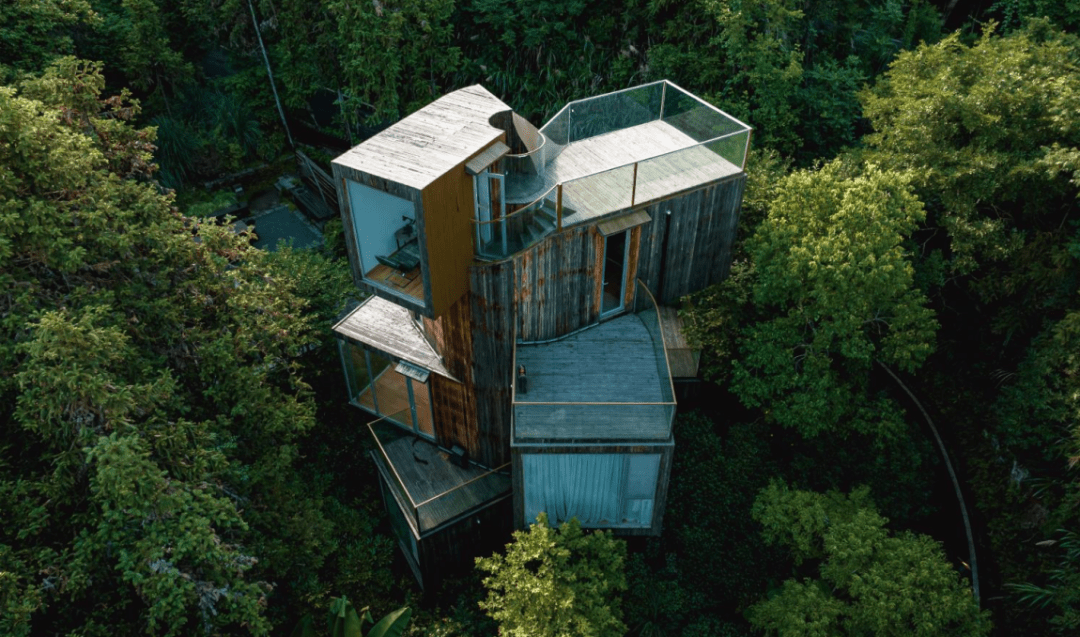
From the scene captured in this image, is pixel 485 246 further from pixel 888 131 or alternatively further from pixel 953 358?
pixel 953 358

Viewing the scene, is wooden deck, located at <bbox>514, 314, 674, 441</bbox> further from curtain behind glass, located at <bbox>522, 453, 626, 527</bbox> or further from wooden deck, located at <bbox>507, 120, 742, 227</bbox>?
wooden deck, located at <bbox>507, 120, 742, 227</bbox>

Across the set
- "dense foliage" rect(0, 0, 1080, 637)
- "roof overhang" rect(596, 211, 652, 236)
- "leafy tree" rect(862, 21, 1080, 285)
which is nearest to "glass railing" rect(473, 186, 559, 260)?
"roof overhang" rect(596, 211, 652, 236)

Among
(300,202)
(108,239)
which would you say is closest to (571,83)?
(300,202)

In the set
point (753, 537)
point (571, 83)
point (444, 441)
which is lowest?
point (753, 537)

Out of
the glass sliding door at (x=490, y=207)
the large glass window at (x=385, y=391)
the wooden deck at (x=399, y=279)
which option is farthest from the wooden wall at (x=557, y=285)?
the large glass window at (x=385, y=391)

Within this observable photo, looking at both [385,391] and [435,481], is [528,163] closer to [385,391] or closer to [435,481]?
[385,391]
